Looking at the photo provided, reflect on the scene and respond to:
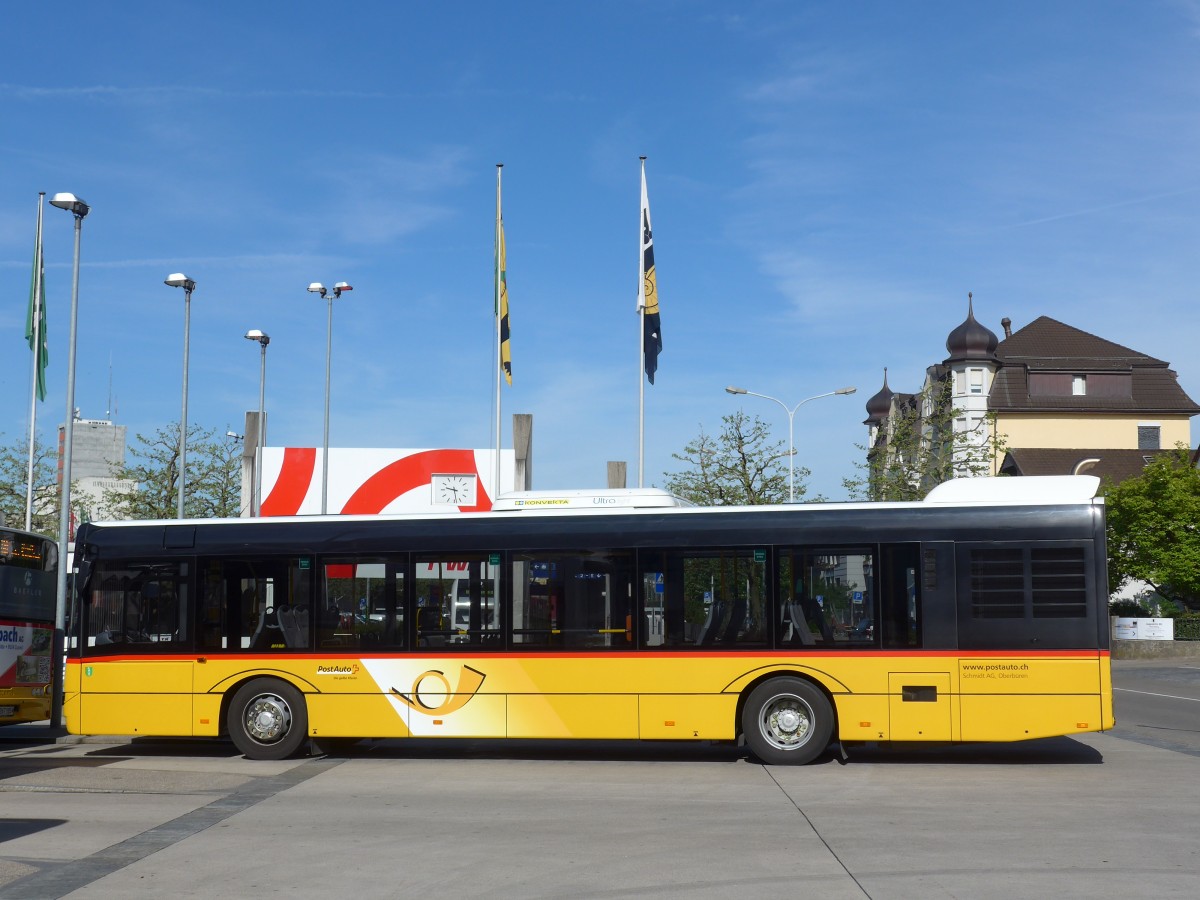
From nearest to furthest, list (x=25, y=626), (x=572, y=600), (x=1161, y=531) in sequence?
(x=572, y=600)
(x=25, y=626)
(x=1161, y=531)

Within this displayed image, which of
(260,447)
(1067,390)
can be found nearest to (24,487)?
(260,447)

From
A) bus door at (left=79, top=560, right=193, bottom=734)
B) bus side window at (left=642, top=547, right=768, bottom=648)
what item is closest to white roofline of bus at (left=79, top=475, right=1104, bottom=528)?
bus side window at (left=642, top=547, right=768, bottom=648)

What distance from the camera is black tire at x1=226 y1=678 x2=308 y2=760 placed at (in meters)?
15.7

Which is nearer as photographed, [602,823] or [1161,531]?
[602,823]

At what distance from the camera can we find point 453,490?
3747 centimetres

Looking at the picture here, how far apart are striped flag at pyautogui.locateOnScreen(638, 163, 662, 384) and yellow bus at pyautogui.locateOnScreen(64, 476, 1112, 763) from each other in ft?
46.7

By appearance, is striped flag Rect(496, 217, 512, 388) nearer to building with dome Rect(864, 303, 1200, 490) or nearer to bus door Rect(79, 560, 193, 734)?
bus door Rect(79, 560, 193, 734)

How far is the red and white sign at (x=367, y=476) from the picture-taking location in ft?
123

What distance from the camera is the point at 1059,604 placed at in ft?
47.4

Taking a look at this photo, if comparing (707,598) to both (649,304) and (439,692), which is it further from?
(649,304)

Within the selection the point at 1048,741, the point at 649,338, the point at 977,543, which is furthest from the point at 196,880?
the point at 649,338

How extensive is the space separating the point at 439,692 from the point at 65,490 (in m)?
8.56

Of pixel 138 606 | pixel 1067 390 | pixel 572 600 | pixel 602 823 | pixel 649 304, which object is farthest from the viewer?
pixel 1067 390

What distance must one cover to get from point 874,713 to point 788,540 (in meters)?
2.03
